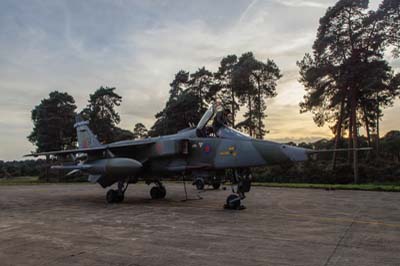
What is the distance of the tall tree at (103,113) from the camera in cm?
4675

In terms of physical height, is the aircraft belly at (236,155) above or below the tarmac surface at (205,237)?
above

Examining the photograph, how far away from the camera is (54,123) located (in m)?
43.7

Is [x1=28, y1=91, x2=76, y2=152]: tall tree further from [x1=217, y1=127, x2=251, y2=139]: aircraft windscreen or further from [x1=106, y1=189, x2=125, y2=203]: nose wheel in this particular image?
[x1=217, y1=127, x2=251, y2=139]: aircraft windscreen

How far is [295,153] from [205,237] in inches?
167

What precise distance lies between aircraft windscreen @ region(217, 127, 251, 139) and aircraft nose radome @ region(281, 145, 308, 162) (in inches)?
56.9

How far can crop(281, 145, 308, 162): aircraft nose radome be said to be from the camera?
9.37m

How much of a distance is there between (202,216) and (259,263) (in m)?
4.69

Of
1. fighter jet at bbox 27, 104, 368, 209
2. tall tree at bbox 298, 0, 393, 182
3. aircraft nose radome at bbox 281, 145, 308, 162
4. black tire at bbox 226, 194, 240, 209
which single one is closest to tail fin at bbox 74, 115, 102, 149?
fighter jet at bbox 27, 104, 368, 209

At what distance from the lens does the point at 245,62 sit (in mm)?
41156

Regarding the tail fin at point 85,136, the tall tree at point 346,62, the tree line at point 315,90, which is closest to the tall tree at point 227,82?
the tree line at point 315,90

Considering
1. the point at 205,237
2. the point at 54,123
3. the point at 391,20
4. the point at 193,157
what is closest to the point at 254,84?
the point at 391,20

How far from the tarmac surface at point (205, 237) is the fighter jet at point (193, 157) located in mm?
1483

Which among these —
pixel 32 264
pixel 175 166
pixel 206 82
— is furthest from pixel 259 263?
pixel 206 82

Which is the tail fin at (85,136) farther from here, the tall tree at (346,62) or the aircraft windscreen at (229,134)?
the tall tree at (346,62)
